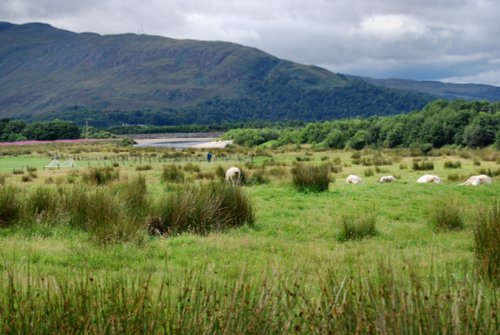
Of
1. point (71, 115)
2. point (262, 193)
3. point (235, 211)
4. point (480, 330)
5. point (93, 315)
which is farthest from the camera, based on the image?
point (71, 115)

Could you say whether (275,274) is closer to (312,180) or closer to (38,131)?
(312,180)

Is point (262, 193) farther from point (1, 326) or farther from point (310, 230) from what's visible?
point (1, 326)

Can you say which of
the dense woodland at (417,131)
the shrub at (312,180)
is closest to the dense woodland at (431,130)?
the dense woodland at (417,131)

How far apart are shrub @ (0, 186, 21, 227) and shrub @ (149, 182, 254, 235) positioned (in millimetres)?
2574

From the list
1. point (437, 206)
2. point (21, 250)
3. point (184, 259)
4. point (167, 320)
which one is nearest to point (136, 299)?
point (167, 320)

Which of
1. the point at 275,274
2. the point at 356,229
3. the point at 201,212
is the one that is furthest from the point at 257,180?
the point at 275,274

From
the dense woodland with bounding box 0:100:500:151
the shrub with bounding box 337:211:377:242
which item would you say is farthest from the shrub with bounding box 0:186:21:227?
the dense woodland with bounding box 0:100:500:151

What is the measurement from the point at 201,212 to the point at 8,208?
3.49 meters

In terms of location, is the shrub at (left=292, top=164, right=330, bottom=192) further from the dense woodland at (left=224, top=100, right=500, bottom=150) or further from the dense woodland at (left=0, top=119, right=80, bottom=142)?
the dense woodland at (left=0, top=119, right=80, bottom=142)

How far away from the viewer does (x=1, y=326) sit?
3.39m

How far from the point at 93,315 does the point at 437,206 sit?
9.39 meters

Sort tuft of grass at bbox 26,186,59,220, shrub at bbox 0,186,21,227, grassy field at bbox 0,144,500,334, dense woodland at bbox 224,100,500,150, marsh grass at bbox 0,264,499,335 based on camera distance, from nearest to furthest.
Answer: marsh grass at bbox 0,264,499,335 → grassy field at bbox 0,144,500,334 → shrub at bbox 0,186,21,227 → tuft of grass at bbox 26,186,59,220 → dense woodland at bbox 224,100,500,150

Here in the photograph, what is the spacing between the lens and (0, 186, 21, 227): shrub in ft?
33.7

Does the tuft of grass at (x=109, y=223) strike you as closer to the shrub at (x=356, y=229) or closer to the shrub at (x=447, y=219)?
the shrub at (x=356, y=229)
